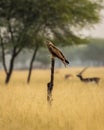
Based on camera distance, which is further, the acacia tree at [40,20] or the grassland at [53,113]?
the acacia tree at [40,20]

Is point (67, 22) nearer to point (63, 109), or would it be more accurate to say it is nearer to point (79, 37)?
point (79, 37)

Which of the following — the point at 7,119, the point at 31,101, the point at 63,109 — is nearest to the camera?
the point at 7,119

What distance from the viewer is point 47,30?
3547 cm

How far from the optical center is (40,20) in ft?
109

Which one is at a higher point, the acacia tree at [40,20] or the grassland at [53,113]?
the acacia tree at [40,20]

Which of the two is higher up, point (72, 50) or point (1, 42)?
point (72, 50)

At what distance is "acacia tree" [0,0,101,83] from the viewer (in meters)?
32.9

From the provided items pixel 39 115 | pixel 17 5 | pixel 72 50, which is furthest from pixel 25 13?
pixel 72 50

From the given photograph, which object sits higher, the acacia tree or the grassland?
the acacia tree

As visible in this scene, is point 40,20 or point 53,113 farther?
point 40,20

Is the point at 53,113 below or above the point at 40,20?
below

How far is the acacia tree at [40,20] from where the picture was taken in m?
32.9

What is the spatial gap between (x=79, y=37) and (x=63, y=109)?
77.1 ft

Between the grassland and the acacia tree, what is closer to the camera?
the grassland
